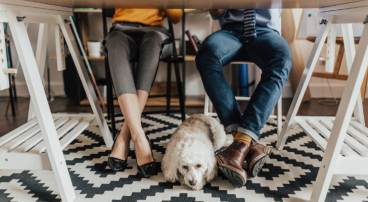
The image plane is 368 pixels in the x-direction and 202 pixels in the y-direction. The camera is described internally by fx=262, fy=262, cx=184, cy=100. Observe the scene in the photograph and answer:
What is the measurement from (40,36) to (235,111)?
1.06 metres

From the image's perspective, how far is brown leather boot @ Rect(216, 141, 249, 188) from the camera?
0.98m

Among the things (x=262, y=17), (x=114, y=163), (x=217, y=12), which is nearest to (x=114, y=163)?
(x=114, y=163)

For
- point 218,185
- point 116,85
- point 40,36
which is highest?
point 40,36

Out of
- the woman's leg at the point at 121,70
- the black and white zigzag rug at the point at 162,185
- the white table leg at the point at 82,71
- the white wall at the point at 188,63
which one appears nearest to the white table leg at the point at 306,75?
the black and white zigzag rug at the point at 162,185

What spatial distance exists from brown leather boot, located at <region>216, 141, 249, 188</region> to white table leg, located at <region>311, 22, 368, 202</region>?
0.26 meters

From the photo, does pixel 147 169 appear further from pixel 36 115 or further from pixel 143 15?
pixel 143 15

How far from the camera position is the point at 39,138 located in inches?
42.9

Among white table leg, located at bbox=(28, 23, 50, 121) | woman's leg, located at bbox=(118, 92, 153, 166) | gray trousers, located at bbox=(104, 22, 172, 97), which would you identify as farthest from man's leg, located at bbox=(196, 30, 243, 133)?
white table leg, located at bbox=(28, 23, 50, 121)

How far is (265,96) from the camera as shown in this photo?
1.06 meters

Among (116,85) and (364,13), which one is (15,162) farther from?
(364,13)

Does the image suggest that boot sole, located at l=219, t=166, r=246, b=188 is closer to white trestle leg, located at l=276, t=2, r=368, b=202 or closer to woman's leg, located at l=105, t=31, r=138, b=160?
white trestle leg, located at l=276, t=2, r=368, b=202

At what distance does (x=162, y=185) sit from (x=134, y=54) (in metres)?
0.65

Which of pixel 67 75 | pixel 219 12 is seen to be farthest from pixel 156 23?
pixel 67 75

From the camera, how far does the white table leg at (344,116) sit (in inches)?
33.3
